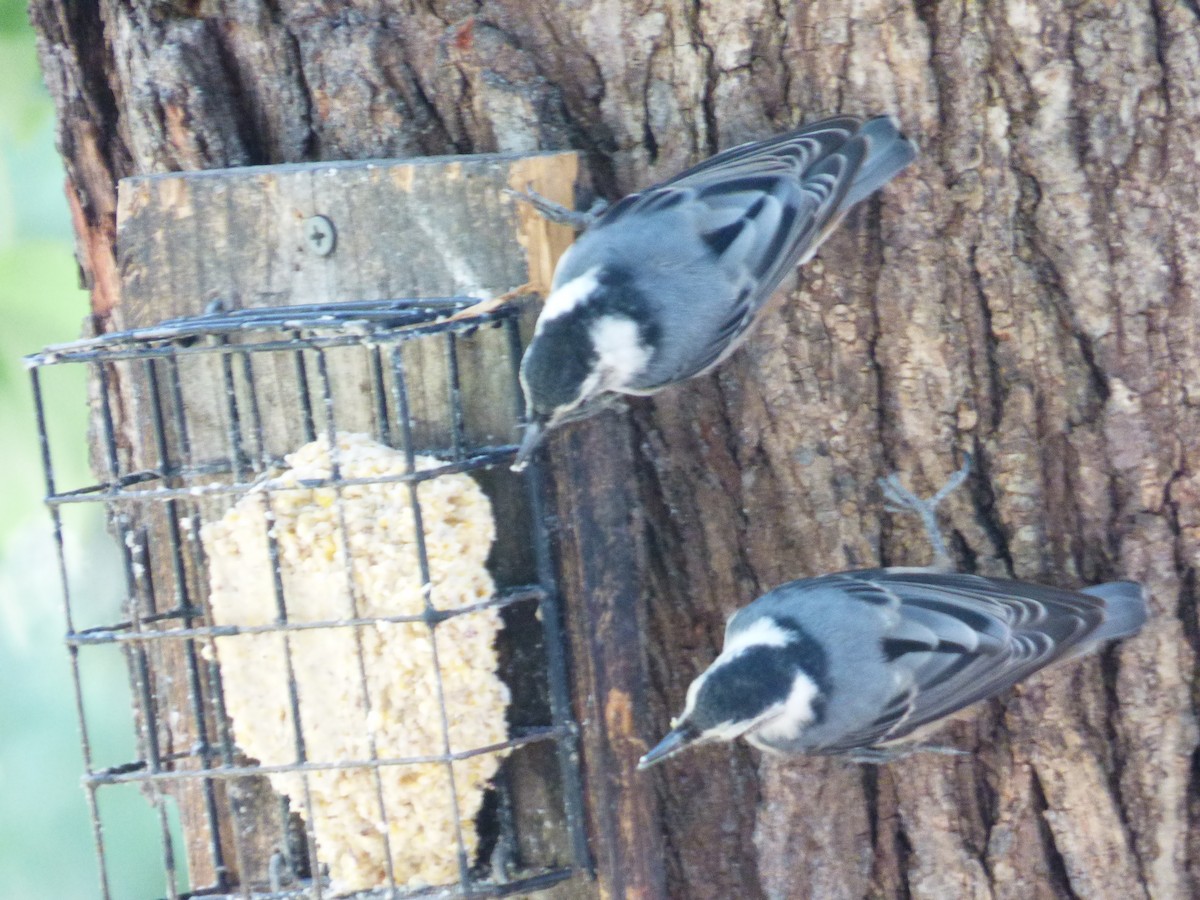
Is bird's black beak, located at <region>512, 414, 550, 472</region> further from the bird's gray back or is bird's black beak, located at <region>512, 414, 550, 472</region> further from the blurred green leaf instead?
the blurred green leaf

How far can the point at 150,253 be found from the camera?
2871 millimetres

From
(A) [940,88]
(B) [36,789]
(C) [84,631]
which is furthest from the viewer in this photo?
(B) [36,789]

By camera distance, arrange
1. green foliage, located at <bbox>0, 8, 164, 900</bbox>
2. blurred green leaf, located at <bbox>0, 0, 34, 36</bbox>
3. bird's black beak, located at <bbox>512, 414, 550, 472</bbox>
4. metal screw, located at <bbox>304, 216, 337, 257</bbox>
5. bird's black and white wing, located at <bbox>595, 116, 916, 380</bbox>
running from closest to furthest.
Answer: bird's black beak, located at <bbox>512, 414, 550, 472</bbox> → bird's black and white wing, located at <bbox>595, 116, 916, 380</bbox> → metal screw, located at <bbox>304, 216, 337, 257</bbox> → green foliage, located at <bbox>0, 8, 164, 900</bbox> → blurred green leaf, located at <bbox>0, 0, 34, 36</bbox>

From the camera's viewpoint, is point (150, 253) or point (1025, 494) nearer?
point (1025, 494)

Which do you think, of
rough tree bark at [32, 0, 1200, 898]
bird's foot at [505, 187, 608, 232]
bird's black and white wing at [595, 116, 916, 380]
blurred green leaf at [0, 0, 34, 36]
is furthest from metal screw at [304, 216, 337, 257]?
blurred green leaf at [0, 0, 34, 36]

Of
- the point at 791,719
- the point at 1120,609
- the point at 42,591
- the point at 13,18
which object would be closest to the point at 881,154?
the point at 1120,609

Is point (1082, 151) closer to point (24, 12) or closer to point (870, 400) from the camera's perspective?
point (870, 400)

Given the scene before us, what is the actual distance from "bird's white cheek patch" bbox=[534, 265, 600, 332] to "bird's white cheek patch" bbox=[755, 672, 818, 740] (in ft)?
2.49

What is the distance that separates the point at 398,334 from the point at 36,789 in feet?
5.73

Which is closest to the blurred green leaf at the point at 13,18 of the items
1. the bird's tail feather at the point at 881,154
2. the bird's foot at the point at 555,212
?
the bird's foot at the point at 555,212

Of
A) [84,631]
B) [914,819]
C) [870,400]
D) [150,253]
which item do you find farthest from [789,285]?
[84,631]

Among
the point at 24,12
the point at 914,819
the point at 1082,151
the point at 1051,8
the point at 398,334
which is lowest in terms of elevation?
the point at 914,819

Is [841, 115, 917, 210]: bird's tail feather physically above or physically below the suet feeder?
above

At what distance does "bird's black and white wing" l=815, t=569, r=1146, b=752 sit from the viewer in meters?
2.57
